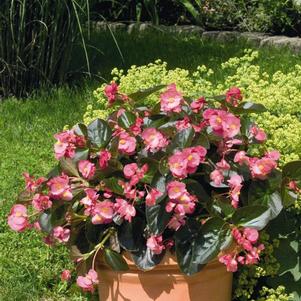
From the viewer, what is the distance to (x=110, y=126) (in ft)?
9.37

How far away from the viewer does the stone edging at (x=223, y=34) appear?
8039mm

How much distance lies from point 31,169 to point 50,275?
44.1 inches

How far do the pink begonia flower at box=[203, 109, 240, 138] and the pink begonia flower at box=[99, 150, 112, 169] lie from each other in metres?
0.36

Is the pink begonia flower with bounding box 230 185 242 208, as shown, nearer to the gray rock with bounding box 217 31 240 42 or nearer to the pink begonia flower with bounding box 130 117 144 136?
the pink begonia flower with bounding box 130 117 144 136

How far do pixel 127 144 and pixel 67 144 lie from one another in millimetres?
224

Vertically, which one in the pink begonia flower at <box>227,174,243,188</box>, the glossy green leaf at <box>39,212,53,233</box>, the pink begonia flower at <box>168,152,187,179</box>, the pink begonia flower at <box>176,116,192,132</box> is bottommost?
the glossy green leaf at <box>39,212,53,233</box>

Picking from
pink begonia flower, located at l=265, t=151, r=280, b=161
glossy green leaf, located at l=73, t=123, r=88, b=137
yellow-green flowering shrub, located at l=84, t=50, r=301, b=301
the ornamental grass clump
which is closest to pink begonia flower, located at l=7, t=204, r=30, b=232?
the ornamental grass clump

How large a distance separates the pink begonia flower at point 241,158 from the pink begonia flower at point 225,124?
66 mm

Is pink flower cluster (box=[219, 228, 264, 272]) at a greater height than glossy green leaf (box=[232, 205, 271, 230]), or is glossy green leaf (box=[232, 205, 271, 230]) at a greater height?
glossy green leaf (box=[232, 205, 271, 230])

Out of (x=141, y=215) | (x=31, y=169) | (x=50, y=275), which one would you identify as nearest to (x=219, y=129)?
(x=141, y=215)

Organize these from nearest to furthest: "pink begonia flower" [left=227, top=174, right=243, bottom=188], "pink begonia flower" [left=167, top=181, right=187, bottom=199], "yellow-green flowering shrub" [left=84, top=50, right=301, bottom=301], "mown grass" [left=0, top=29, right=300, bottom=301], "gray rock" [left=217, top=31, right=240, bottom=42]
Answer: "pink begonia flower" [left=167, top=181, right=187, bottom=199]
"pink begonia flower" [left=227, top=174, right=243, bottom=188]
"yellow-green flowering shrub" [left=84, top=50, right=301, bottom=301]
"mown grass" [left=0, top=29, right=300, bottom=301]
"gray rock" [left=217, top=31, right=240, bottom=42]

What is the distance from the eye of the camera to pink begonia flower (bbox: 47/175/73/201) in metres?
2.62

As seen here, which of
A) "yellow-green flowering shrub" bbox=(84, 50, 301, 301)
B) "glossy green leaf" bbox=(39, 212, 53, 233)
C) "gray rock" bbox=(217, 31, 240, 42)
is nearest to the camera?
"glossy green leaf" bbox=(39, 212, 53, 233)

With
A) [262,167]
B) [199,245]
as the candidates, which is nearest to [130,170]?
[199,245]
